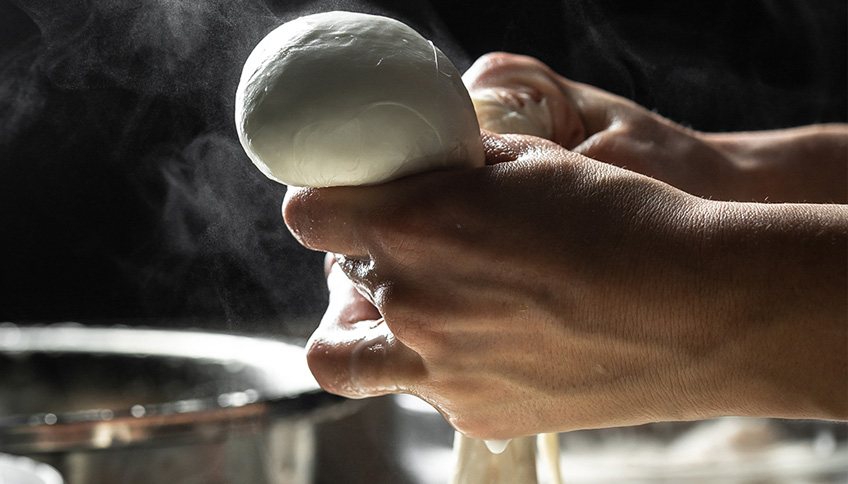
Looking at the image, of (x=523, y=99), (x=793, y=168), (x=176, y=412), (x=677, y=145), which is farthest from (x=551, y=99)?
(x=176, y=412)

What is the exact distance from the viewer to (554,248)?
0.58 m

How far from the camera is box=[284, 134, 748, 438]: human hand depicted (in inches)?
22.7

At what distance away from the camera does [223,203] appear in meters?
1.03

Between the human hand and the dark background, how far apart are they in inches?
14.7

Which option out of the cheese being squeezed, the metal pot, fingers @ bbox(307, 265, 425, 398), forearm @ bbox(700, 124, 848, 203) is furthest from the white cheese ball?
forearm @ bbox(700, 124, 848, 203)

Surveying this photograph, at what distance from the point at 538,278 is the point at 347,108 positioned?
20 centimetres

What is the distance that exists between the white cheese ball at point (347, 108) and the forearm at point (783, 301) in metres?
0.22

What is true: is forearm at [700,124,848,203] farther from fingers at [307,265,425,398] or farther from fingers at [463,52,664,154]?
fingers at [307,265,425,398]

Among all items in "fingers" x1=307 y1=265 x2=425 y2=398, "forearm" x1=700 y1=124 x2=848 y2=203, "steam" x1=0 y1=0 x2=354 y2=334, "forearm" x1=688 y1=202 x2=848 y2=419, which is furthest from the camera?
"forearm" x1=700 y1=124 x2=848 y2=203

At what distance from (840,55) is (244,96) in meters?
2.31

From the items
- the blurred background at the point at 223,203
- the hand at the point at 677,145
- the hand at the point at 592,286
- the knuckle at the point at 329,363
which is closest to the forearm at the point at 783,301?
the hand at the point at 592,286

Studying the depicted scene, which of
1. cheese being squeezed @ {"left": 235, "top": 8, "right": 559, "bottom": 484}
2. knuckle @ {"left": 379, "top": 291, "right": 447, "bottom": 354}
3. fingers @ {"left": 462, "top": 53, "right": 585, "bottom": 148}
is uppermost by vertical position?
fingers @ {"left": 462, "top": 53, "right": 585, "bottom": 148}

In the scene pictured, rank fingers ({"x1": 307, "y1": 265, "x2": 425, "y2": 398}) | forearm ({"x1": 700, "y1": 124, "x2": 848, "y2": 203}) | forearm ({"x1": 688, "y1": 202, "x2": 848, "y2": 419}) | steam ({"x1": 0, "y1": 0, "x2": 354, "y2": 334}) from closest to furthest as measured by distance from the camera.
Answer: forearm ({"x1": 688, "y1": 202, "x2": 848, "y2": 419})
fingers ({"x1": 307, "y1": 265, "x2": 425, "y2": 398})
steam ({"x1": 0, "y1": 0, "x2": 354, "y2": 334})
forearm ({"x1": 700, "y1": 124, "x2": 848, "y2": 203})

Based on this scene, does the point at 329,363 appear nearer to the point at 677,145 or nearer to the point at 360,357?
the point at 360,357
